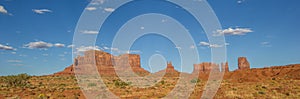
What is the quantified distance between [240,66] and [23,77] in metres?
109

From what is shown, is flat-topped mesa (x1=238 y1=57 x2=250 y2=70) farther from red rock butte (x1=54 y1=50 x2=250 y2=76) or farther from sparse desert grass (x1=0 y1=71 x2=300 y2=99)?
sparse desert grass (x1=0 y1=71 x2=300 y2=99)

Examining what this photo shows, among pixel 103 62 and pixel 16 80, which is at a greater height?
pixel 103 62

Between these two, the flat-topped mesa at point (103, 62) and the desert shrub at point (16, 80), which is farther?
the flat-topped mesa at point (103, 62)

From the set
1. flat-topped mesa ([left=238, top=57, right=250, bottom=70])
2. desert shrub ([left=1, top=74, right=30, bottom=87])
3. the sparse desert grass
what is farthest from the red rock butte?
the sparse desert grass

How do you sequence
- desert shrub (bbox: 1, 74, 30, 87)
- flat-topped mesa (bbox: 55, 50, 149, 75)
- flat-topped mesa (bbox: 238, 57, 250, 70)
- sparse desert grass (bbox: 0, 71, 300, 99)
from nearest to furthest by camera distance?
1. sparse desert grass (bbox: 0, 71, 300, 99)
2. desert shrub (bbox: 1, 74, 30, 87)
3. flat-topped mesa (bbox: 238, 57, 250, 70)
4. flat-topped mesa (bbox: 55, 50, 149, 75)

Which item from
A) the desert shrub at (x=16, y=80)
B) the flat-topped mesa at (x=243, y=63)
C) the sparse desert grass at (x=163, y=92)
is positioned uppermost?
the flat-topped mesa at (x=243, y=63)

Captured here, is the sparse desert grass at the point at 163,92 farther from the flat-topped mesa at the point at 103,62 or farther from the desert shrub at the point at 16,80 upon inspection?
the flat-topped mesa at the point at 103,62

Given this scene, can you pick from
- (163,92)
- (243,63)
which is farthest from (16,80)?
(243,63)

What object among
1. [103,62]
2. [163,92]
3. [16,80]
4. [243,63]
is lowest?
[163,92]

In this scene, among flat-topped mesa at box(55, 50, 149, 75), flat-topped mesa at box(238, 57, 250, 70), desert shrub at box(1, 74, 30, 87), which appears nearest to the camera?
desert shrub at box(1, 74, 30, 87)

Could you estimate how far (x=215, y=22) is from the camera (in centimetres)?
2530

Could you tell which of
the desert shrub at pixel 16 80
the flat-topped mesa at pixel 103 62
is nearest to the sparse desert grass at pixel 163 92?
the desert shrub at pixel 16 80

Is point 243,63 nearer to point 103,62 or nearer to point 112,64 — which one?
point 112,64

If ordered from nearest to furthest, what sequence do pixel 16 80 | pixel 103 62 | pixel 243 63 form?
pixel 16 80 < pixel 243 63 < pixel 103 62
